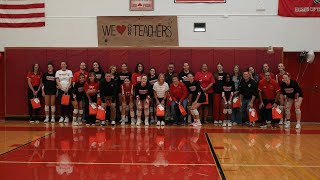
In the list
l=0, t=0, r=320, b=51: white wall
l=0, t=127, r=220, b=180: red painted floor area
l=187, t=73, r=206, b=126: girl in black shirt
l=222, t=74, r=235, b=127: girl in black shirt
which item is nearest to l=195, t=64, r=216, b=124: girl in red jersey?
l=222, t=74, r=235, b=127: girl in black shirt

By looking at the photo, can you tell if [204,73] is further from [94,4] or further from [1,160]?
[1,160]

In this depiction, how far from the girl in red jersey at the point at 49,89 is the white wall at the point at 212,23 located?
1522 mm

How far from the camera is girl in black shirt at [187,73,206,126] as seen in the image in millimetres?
13328

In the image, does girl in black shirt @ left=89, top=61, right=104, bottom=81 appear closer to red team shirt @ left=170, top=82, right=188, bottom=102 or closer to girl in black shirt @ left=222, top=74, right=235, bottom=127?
red team shirt @ left=170, top=82, right=188, bottom=102

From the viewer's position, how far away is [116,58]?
1505cm

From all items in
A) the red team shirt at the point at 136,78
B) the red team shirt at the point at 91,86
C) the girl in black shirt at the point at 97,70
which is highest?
the girl in black shirt at the point at 97,70

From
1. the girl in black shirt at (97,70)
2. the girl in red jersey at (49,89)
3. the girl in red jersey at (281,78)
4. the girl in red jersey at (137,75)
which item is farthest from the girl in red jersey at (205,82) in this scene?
the girl in red jersey at (49,89)

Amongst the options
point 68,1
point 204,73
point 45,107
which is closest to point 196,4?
point 204,73

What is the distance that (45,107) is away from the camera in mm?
14367

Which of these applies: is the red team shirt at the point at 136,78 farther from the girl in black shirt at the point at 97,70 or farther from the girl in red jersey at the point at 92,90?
the girl in red jersey at the point at 92,90

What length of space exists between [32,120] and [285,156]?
999 cm

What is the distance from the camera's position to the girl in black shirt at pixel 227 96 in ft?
44.9

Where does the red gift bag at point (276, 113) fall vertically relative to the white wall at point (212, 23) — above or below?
below

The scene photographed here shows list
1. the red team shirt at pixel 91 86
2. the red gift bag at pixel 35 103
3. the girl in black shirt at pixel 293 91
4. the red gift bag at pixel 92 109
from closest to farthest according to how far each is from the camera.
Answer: the girl in black shirt at pixel 293 91 < the red gift bag at pixel 92 109 < the red team shirt at pixel 91 86 < the red gift bag at pixel 35 103
